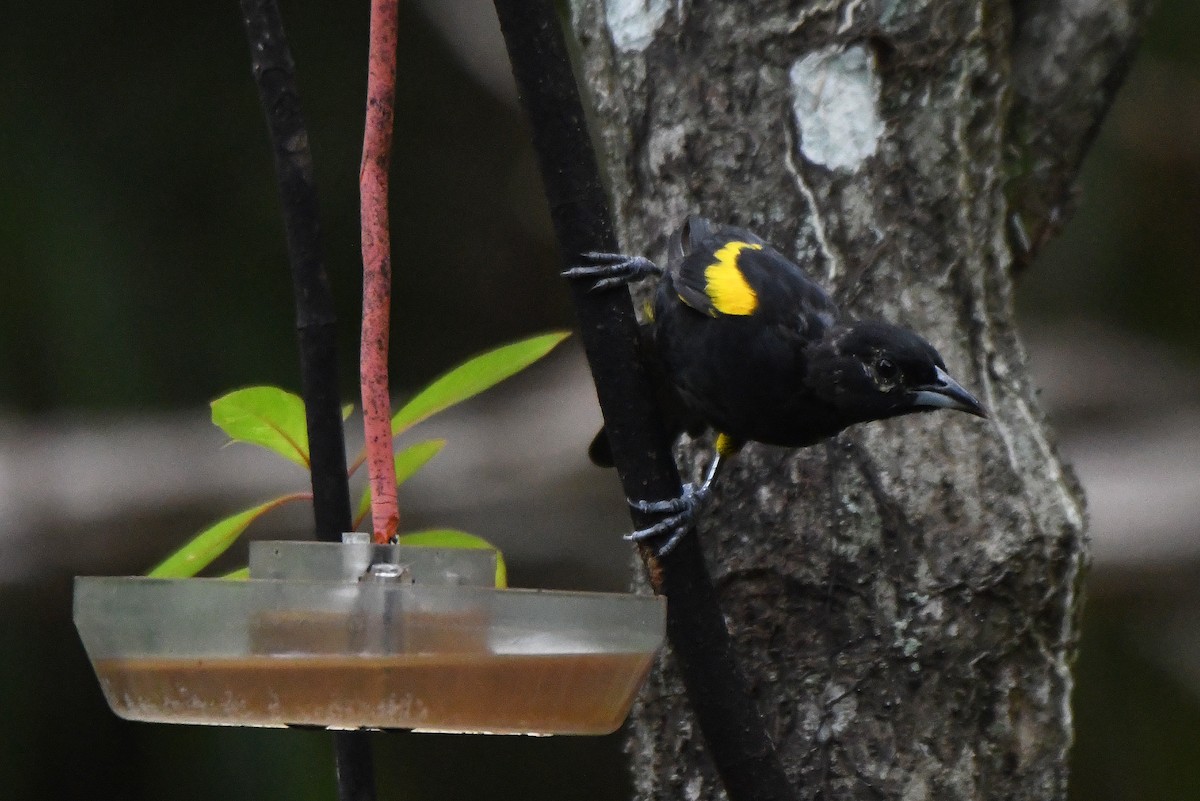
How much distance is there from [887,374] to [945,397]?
3.0 inches

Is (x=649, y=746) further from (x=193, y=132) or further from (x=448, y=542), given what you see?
(x=193, y=132)

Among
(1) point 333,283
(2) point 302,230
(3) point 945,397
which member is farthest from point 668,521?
(1) point 333,283

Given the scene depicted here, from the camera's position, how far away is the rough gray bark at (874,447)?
173 cm

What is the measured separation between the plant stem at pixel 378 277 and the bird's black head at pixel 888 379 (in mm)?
672

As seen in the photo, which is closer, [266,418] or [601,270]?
[266,418]

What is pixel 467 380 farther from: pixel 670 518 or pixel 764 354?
pixel 764 354

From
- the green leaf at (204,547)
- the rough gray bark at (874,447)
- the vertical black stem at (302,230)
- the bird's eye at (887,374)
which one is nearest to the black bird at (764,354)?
the bird's eye at (887,374)

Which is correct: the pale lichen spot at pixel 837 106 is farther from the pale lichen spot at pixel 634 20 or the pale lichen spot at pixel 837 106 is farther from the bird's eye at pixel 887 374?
the bird's eye at pixel 887 374

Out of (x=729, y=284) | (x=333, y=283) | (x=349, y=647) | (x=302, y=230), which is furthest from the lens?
(x=333, y=283)

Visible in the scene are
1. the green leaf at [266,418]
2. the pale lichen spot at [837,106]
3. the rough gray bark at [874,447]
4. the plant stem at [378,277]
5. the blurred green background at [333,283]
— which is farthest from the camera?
the blurred green background at [333,283]

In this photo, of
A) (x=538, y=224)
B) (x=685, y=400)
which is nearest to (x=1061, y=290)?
(x=538, y=224)

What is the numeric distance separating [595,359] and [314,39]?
325 cm

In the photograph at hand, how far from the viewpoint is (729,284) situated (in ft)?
5.88

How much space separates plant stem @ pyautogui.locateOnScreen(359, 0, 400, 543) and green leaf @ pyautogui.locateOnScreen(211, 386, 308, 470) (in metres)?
0.13
